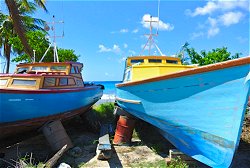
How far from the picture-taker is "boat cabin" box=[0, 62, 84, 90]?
23.0 ft

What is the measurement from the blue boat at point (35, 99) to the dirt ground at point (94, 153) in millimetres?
713

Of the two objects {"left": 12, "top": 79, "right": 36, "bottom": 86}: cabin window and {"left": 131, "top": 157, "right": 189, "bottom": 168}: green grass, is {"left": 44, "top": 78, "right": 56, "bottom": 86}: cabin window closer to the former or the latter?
{"left": 12, "top": 79, "right": 36, "bottom": 86}: cabin window

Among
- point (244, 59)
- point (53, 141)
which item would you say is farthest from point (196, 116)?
point (53, 141)

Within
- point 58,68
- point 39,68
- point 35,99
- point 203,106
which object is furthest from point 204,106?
point 39,68

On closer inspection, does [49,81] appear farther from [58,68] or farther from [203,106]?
[203,106]

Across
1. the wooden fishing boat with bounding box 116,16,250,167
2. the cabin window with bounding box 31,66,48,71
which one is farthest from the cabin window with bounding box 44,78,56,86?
the wooden fishing boat with bounding box 116,16,250,167

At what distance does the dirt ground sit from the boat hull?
72 cm

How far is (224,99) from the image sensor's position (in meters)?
4.69

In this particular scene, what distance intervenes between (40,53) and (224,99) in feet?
47.2

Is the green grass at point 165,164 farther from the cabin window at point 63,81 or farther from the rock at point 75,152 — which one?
the cabin window at point 63,81

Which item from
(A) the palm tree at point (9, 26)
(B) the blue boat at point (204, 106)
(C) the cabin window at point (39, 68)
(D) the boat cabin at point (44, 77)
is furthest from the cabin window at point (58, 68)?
(A) the palm tree at point (9, 26)

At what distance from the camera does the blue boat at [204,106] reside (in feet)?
14.8

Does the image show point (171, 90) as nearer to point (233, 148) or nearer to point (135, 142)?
point (233, 148)

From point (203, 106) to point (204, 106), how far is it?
22 mm
